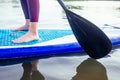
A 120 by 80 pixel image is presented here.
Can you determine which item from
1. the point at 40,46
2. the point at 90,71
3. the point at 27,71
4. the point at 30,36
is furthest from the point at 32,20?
the point at 90,71

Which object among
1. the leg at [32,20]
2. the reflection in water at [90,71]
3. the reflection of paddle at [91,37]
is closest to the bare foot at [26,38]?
the leg at [32,20]

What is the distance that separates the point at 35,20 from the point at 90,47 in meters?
0.61

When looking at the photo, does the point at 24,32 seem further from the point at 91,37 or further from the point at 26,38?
the point at 91,37

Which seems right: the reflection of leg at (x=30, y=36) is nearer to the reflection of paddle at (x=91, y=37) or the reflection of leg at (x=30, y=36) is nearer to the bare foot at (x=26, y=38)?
the bare foot at (x=26, y=38)

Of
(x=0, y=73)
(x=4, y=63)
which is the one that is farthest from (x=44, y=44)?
(x=0, y=73)

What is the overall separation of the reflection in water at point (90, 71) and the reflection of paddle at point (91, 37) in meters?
0.08

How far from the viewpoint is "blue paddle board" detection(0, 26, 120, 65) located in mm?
2482

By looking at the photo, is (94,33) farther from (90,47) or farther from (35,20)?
(35,20)

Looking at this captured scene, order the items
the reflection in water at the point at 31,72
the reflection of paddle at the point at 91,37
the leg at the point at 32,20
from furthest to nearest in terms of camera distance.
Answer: the leg at the point at 32,20
the reflection of paddle at the point at 91,37
the reflection in water at the point at 31,72

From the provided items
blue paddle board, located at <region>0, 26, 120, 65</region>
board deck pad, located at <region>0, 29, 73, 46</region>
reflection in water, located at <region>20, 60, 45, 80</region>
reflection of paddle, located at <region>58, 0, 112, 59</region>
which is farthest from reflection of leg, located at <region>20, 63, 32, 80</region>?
reflection of paddle, located at <region>58, 0, 112, 59</region>

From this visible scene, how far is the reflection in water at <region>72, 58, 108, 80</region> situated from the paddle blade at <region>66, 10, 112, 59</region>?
81 mm

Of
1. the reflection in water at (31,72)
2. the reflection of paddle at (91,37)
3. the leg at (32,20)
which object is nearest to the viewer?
the reflection in water at (31,72)

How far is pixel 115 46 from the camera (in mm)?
3049

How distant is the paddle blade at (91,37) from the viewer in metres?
2.45
